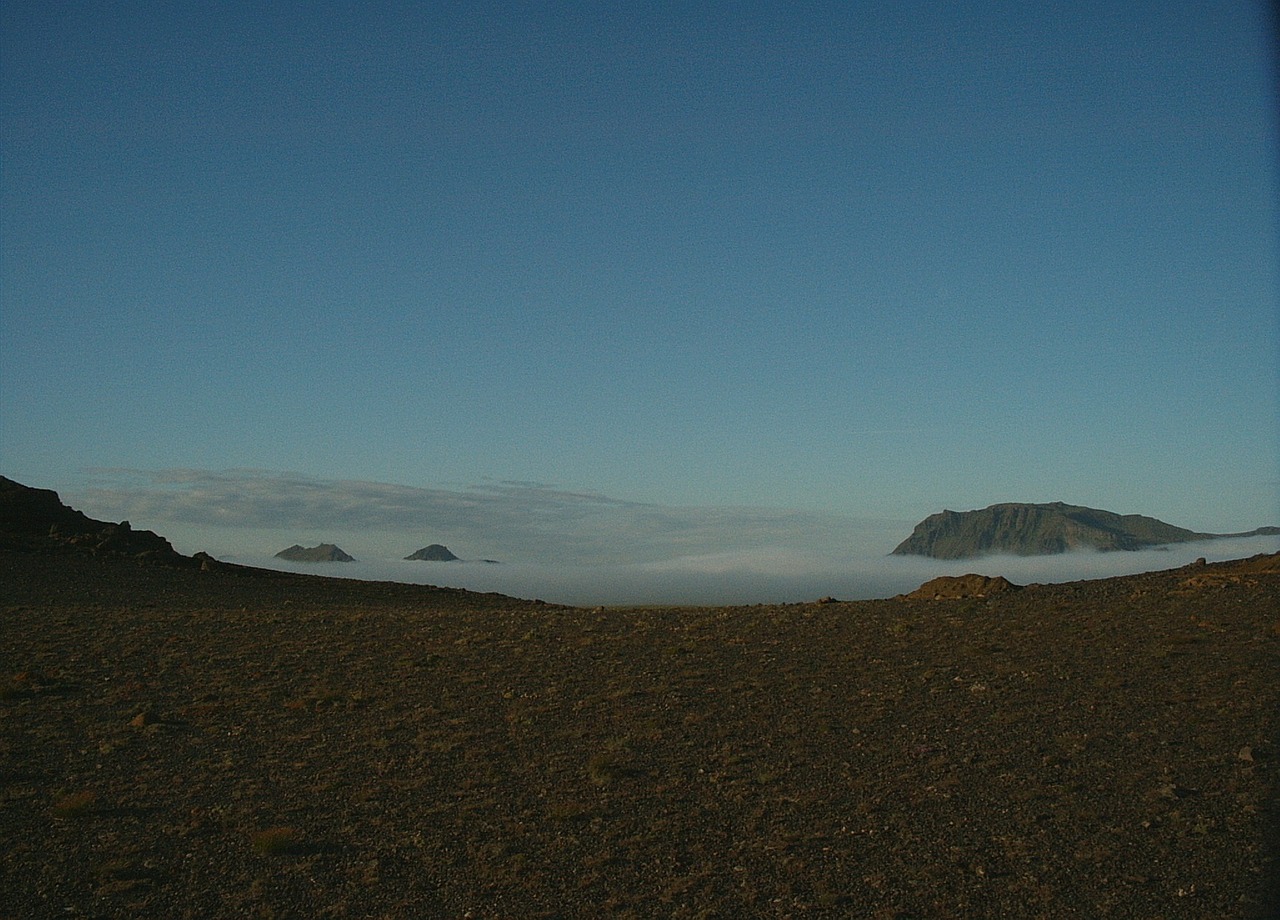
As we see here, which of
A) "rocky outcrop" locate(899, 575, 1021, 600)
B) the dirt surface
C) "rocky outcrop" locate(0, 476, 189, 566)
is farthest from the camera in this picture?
"rocky outcrop" locate(0, 476, 189, 566)

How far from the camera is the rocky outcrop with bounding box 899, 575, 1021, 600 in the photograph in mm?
31031

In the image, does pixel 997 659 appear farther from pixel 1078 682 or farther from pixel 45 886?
pixel 45 886

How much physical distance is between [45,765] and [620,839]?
9689 mm

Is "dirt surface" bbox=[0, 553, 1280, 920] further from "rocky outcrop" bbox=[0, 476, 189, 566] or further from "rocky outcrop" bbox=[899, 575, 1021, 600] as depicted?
"rocky outcrop" bbox=[0, 476, 189, 566]

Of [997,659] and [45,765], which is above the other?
[997,659]

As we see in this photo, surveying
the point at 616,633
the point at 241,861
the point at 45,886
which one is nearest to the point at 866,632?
the point at 616,633

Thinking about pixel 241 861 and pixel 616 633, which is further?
pixel 616 633

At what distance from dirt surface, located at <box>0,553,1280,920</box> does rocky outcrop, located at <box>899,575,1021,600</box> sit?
4.49 m

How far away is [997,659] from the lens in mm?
20609

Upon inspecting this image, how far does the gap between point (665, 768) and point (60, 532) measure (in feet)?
148

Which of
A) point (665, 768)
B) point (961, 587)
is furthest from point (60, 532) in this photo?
point (665, 768)

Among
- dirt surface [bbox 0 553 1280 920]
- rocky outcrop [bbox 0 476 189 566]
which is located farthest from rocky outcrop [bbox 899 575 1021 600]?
rocky outcrop [bbox 0 476 189 566]

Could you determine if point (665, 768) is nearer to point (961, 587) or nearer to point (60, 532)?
point (961, 587)

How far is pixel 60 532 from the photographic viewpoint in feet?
159
